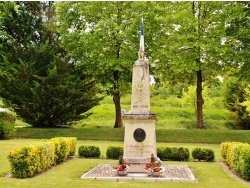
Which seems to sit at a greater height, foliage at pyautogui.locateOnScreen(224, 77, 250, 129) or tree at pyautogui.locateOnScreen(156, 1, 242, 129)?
tree at pyautogui.locateOnScreen(156, 1, 242, 129)

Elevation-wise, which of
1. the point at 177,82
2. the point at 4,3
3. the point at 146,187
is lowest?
the point at 146,187

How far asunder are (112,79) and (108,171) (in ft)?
74.6

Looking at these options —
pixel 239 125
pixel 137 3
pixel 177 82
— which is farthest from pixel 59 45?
pixel 239 125

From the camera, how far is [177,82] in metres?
40.4

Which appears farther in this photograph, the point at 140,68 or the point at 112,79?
the point at 112,79

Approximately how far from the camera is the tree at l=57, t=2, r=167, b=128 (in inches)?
1478

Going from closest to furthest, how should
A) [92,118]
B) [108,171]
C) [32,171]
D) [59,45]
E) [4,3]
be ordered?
[32,171]
[108,171]
[4,3]
[59,45]
[92,118]

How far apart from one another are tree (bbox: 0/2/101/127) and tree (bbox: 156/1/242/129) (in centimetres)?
784

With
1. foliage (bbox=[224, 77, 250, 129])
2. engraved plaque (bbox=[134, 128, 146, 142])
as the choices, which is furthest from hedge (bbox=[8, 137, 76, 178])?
foliage (bbox=[224, 77, 250, 129])

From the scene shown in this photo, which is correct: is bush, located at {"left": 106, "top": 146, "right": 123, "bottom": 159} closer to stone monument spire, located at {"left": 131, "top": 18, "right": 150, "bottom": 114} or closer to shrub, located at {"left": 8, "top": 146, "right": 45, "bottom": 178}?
stone monument spire, located at {"left": 131, "top": 18, "right": 150, "bottom": 114}

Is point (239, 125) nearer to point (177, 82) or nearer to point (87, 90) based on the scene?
point (177, 82)

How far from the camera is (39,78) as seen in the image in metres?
38.2

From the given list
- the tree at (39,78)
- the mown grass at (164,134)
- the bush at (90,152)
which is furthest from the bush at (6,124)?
the bush at (90,152)

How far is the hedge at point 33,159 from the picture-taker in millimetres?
15727
